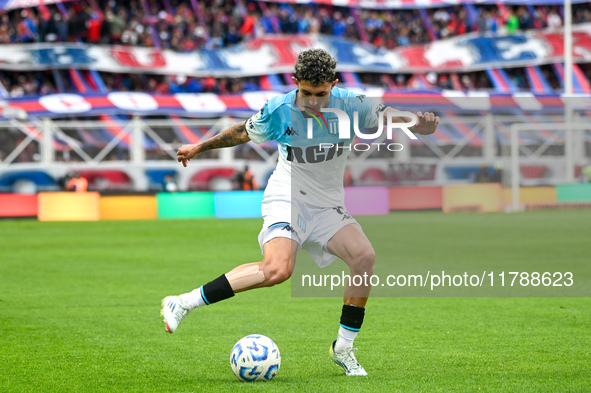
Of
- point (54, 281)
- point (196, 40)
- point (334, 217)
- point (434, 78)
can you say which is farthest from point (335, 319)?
point (434, 78)

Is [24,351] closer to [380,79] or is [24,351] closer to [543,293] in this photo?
[543,293]

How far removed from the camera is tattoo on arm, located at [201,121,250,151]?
5.85 meters

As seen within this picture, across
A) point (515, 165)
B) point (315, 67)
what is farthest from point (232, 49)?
point (315, 67)

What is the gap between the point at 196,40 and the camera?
33.5 m

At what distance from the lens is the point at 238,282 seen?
5492 mm

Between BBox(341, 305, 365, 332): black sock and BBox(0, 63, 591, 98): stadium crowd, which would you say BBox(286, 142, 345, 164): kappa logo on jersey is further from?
BBox(0, 63, 591, 98): stadium crowd

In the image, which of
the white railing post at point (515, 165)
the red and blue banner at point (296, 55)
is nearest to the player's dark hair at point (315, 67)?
the white railing post at point (515, 165)

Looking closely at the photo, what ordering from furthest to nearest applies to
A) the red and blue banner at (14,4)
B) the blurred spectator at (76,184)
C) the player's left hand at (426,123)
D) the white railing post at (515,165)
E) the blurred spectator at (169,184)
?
the red and blue banner at (14,4)
the blurred spectator at (169,184)
the blurred spectator at (76,184)
the white railing post at (515,165)
the player's left hand at (426,123)

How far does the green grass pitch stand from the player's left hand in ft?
4.10

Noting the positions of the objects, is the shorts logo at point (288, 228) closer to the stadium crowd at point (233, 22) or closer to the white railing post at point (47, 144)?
the white railing post at point (47, 144)

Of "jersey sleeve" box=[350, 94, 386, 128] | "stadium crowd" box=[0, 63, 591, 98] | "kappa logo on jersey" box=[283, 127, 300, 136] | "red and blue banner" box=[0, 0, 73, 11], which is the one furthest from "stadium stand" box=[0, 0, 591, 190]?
"kappa logo on jersey" box=[283, 127, 300, 136]

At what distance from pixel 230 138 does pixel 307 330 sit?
2.27m

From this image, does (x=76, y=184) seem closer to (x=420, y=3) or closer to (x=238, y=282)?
(x=238, y=282)

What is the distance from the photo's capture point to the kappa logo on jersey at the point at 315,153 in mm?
5863
